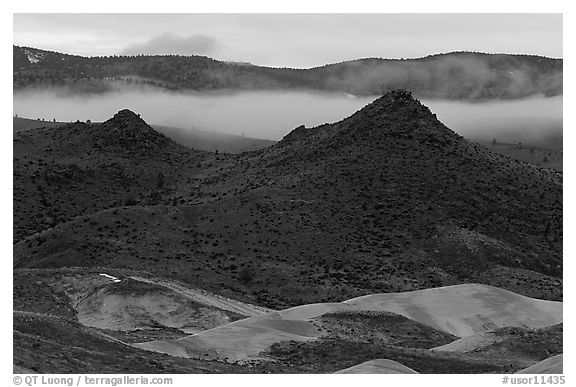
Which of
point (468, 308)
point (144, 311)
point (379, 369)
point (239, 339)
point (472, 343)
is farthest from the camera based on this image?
point (468, 308)

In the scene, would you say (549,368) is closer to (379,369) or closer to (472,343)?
(379,369)

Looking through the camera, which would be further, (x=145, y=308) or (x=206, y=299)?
(x=206, y=299)

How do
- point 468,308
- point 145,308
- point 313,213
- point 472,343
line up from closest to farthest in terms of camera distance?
point 472,343
point 145,308
point 468,308
point 313,213

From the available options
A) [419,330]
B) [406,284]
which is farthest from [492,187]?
[419,330]

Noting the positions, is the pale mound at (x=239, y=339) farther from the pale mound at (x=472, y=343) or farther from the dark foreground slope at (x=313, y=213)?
the dark foreground slope at (x=313, y=213)

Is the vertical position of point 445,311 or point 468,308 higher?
point 468,308

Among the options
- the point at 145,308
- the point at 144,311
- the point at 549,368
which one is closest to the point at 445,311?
the point at 145,308

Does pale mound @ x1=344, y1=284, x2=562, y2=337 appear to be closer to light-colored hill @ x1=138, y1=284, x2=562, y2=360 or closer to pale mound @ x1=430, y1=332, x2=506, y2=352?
light-colored hill @ x1=138, y1=284, x2=562, y2=360

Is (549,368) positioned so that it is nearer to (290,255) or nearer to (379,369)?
(379,369)
